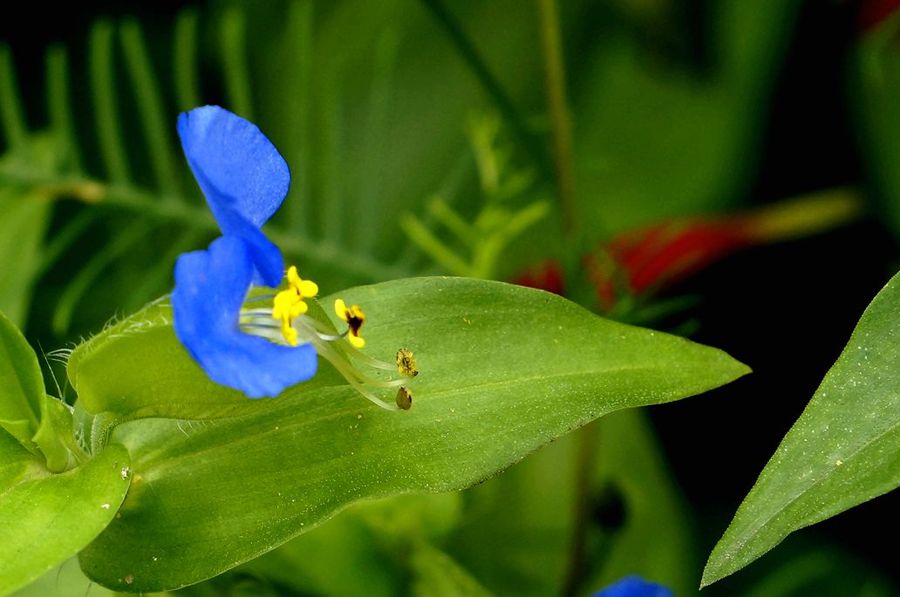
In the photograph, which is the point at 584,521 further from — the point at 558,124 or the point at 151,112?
the point at 151,112

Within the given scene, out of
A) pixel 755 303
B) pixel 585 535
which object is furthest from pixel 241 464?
pixel 755 303

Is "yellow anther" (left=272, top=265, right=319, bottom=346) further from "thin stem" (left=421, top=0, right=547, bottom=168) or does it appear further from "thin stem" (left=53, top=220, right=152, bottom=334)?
"thin stem" (left=53, top=220, right=152, bottom=334)

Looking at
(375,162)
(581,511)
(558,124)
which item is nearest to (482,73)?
(558,124)

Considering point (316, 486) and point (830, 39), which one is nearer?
point (316, 486)

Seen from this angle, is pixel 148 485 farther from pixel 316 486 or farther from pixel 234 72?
pixel 234 72

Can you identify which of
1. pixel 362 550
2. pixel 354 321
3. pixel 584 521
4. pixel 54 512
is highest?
pixel 354 321

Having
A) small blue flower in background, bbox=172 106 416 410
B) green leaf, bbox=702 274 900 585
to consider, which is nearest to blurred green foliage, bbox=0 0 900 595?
small blue flower in background, bbox=172 106 416 410

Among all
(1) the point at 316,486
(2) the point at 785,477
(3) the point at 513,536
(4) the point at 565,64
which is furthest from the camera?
(4) the point at 565,64
